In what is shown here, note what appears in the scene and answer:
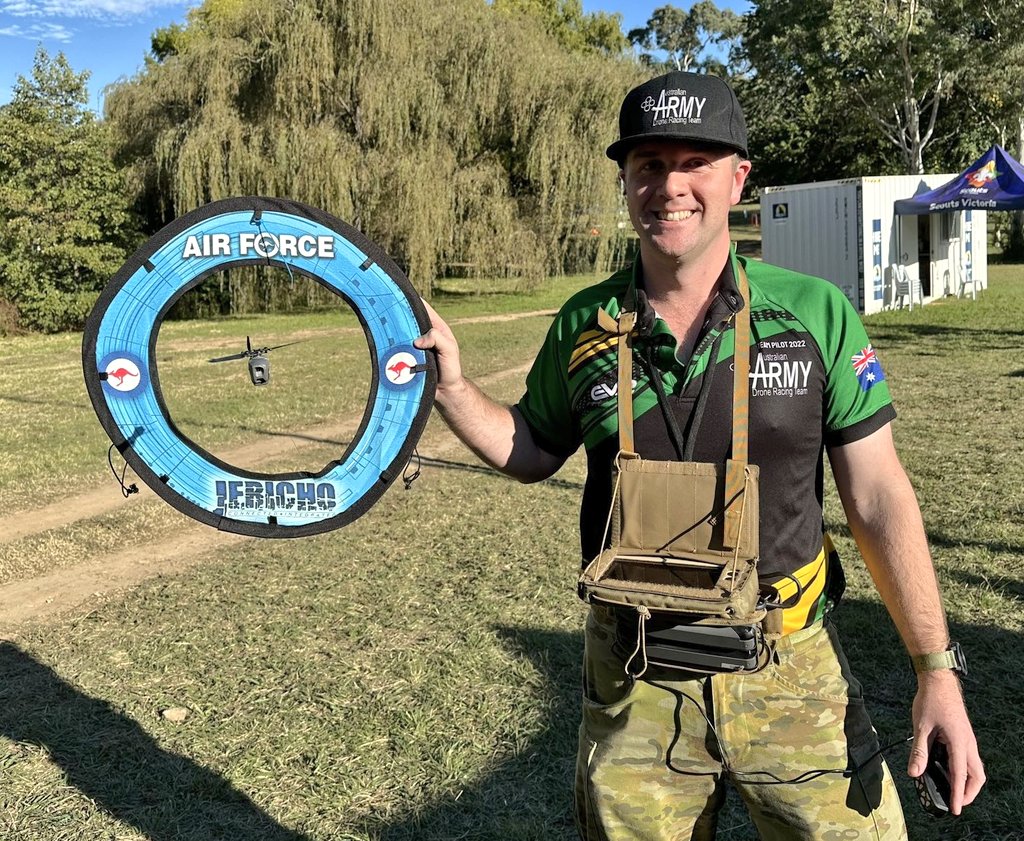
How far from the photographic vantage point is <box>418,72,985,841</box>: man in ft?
5.65

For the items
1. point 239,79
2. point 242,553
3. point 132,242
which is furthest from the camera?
point 132,242

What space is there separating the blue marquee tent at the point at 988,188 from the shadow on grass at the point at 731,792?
12413 millimetres

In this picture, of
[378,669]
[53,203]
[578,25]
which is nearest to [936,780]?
[378,669]

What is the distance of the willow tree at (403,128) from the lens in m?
18.3

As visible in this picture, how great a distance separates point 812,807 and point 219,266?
1.59 metres

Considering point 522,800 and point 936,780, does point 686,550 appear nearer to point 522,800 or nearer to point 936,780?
point 936,780

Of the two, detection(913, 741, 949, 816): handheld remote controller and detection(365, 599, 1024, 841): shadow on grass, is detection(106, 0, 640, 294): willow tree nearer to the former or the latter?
detection(365, 599, 1024, 841): shadow on grass

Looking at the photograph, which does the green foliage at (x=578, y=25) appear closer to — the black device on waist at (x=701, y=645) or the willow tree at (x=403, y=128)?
the willow tree at (x=403, y=128)

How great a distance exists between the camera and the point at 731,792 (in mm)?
3227

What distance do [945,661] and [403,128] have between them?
1881cm

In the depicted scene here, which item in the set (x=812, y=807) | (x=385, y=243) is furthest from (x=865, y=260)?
(x=812, y=807)

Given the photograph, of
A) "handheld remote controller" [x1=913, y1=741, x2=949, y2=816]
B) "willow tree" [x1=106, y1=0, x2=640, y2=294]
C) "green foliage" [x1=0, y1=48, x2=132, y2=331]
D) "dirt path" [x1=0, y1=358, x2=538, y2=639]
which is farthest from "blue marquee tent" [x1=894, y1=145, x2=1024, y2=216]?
"green foliage" [x1=0, y1=48, x2=132, y2=331]

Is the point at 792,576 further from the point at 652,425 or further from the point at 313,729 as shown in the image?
the point at 313,729

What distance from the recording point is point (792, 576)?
178 centimetres
